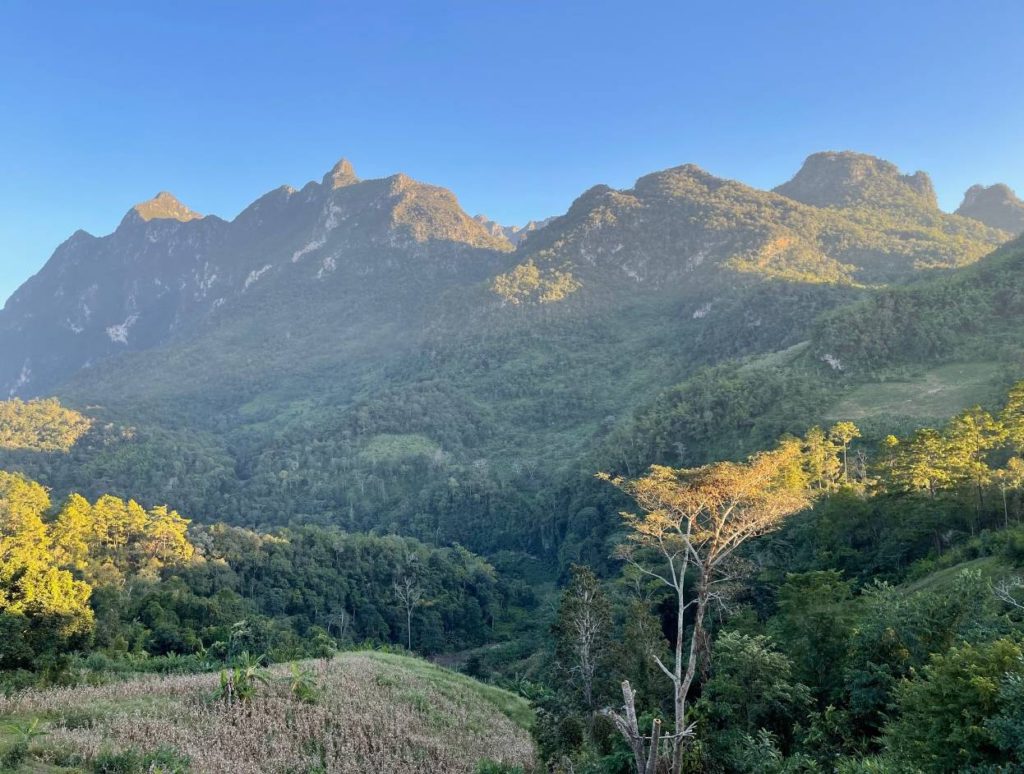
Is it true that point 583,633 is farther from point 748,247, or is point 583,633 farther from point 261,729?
point 748,247

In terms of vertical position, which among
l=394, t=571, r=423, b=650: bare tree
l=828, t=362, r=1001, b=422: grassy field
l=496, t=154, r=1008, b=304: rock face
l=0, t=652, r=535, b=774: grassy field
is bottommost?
l=394, t=571, r=423, b=650: bare tree

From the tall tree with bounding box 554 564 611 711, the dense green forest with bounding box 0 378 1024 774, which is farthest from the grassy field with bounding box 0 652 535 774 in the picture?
the tall tree with bounding box 554 564 611 711

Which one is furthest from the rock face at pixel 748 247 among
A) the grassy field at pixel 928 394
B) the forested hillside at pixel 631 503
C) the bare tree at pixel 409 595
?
the bare tree at pixel 409 595

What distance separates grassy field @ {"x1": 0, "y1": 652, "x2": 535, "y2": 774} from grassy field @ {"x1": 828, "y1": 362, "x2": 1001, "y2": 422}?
166 ft

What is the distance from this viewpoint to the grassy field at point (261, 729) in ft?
50.0

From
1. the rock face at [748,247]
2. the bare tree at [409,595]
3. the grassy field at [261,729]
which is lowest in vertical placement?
the bare tree at [409,595]

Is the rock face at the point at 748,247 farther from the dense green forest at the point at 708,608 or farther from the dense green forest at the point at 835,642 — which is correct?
the dense green forest at the point at 835,642

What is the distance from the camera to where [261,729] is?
2033 centimetres

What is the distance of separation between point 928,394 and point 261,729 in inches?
2676

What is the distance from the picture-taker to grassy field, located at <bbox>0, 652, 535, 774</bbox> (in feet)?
50.0

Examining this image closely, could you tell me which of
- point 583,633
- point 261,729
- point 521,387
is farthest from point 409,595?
point 521,387

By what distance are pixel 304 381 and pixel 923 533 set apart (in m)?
184

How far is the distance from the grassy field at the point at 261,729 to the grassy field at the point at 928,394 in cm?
5070

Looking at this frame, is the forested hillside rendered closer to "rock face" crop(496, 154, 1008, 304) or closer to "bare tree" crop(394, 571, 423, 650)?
"bare tree" crop(394, 571, 423, 650)
